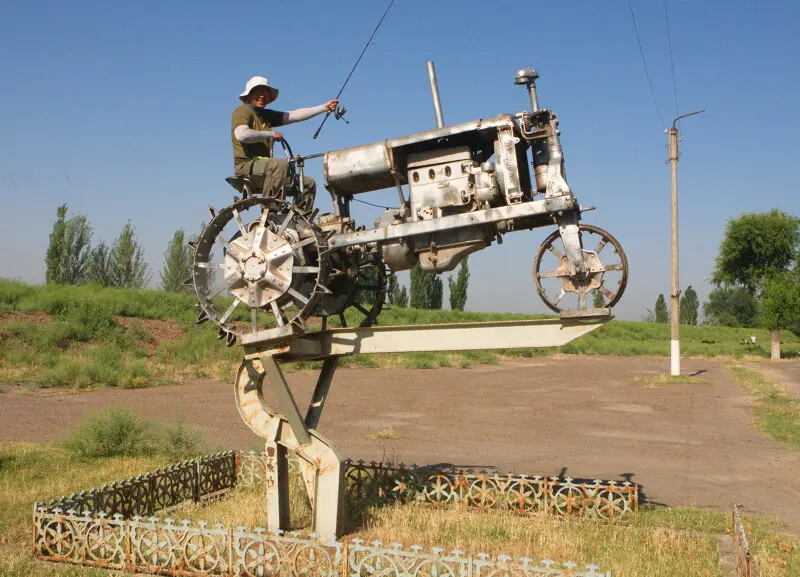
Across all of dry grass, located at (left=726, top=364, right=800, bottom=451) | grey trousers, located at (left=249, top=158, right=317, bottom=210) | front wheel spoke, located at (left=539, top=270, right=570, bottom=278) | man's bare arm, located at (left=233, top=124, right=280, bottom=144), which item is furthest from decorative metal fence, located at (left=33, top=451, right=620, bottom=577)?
dry grass, located at (left=726, top=364, right=800, bottom=451)

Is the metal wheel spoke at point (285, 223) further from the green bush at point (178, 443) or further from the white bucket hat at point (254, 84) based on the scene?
the green bush at point (178, 443)

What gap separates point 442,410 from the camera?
78.7 ft

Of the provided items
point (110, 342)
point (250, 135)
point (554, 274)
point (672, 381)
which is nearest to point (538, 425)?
point (672, 381)

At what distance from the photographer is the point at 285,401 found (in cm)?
848

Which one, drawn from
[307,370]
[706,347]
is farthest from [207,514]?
[706,347]

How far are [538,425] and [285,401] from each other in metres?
14.1

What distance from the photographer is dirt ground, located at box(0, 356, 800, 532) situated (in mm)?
14273

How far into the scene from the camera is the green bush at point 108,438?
14164 mm

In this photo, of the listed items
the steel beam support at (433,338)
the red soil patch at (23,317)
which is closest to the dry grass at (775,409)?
the steel beam support at (433,338)

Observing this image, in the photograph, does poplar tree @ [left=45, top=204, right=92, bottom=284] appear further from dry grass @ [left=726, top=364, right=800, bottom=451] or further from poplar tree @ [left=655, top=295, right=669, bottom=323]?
poplar tree @ [left=655, top=295, right=669, bottom=323]

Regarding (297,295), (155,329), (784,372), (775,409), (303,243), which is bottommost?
(784,372)

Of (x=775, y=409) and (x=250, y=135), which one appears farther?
(x=775, y=409)

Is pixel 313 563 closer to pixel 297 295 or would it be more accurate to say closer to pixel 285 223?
pixel 297 295

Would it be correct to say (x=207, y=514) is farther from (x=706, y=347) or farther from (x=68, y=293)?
(x=706, y=347)
